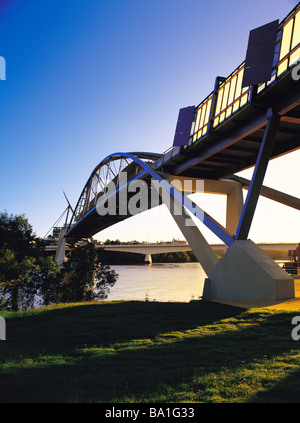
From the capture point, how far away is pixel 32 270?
23.9 metres

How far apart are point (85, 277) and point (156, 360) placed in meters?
24.4

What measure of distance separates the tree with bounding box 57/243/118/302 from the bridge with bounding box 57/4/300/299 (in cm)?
1039

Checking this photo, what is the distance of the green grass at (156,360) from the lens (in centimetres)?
360

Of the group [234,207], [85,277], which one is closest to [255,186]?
[234,207]

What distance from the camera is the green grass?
11.8 ft

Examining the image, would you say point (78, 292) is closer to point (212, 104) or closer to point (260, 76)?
point (212, 104)

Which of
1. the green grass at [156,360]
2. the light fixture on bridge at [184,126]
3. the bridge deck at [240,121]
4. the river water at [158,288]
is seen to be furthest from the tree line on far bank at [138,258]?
the green grass at [156,360]

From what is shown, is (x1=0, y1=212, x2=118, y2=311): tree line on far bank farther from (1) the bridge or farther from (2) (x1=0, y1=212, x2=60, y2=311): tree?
(1) the bridge

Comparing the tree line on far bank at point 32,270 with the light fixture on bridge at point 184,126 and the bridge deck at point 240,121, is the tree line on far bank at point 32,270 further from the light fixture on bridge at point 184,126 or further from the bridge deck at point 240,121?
the light fixture on bridge at point 184,126

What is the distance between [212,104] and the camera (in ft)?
52.5

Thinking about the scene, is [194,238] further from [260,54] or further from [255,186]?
[260,54]
